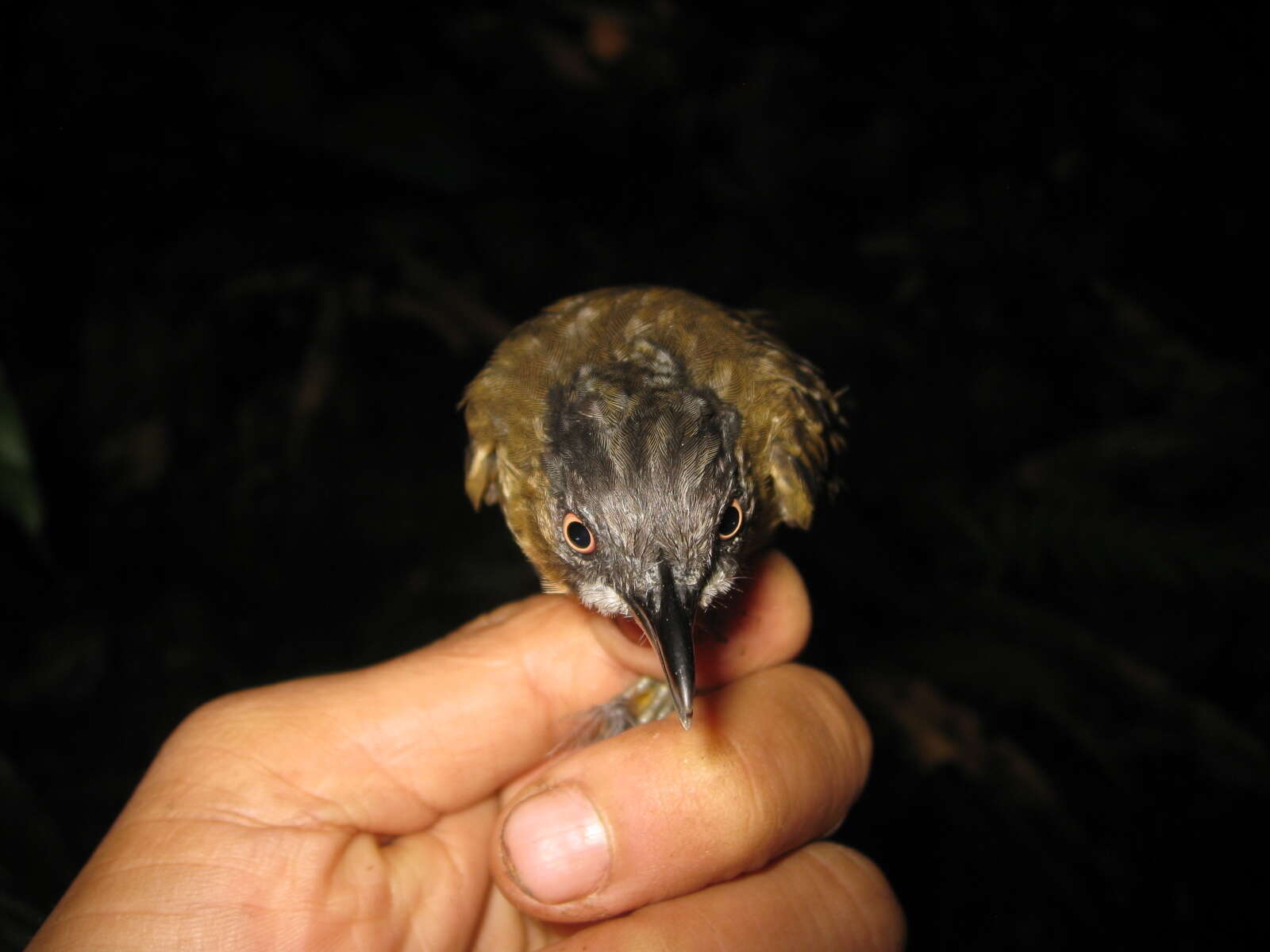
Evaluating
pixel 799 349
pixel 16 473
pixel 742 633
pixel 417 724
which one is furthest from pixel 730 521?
pixel 799 349

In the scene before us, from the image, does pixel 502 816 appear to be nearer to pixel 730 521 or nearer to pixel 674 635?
pixel 674 635

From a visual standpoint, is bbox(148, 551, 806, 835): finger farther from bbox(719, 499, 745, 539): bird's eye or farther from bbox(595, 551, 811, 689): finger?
bbox(719, 499, 745, 539): bird's eye

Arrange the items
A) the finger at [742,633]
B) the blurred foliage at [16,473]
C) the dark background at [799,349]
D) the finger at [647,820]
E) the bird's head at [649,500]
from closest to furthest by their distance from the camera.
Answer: the blurred foliage at [16,473] → the bird's head at [649,500] → the finger at [647,820] → the finger at [742,633] → the dark background at [799,349]

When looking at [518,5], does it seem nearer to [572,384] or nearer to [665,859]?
[572,384]

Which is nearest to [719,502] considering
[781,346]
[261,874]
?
[781,346]

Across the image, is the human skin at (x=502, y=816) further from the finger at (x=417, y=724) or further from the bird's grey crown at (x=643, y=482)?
the bird's grey crown at (x=643, y=482)

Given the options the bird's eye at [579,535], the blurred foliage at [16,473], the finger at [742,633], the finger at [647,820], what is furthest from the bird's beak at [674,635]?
the blurred foliage at [16,473]
